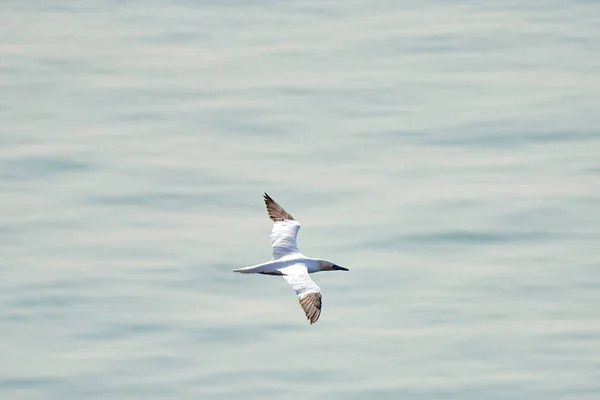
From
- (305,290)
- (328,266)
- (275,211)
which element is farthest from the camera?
(275,211)

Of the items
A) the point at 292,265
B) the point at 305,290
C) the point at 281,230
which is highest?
the point at 281,230

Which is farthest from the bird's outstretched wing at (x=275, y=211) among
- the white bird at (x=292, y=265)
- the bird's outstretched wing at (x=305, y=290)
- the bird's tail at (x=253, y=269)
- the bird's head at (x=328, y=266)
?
the bird's tail at (x=253, y=269)

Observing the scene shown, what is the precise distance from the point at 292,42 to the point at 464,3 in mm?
4941

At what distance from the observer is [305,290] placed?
83.5 feet

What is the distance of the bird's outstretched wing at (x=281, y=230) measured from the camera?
27.6 metres

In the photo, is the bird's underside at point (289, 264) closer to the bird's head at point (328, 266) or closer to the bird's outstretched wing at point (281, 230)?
the bird's outstretched wing at point (281, 230)

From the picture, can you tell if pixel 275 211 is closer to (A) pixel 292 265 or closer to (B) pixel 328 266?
(B) pixel 328 266

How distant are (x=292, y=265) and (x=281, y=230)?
1578 millimetres

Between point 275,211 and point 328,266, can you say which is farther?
point 275,211

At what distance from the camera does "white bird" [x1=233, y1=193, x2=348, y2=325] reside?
25125 mm

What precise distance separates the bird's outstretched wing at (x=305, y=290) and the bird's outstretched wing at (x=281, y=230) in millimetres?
979

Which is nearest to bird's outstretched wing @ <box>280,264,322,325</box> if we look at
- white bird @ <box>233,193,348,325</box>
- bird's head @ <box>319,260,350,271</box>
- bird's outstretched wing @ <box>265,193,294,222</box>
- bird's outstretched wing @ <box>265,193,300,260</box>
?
white bird @ <box>233,193,348,325</box>

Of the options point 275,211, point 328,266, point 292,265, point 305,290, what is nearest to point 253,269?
point 292,265

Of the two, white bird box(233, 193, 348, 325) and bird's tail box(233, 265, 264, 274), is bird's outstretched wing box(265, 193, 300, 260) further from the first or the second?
bird's tail box(233, 265, 264, 274)
